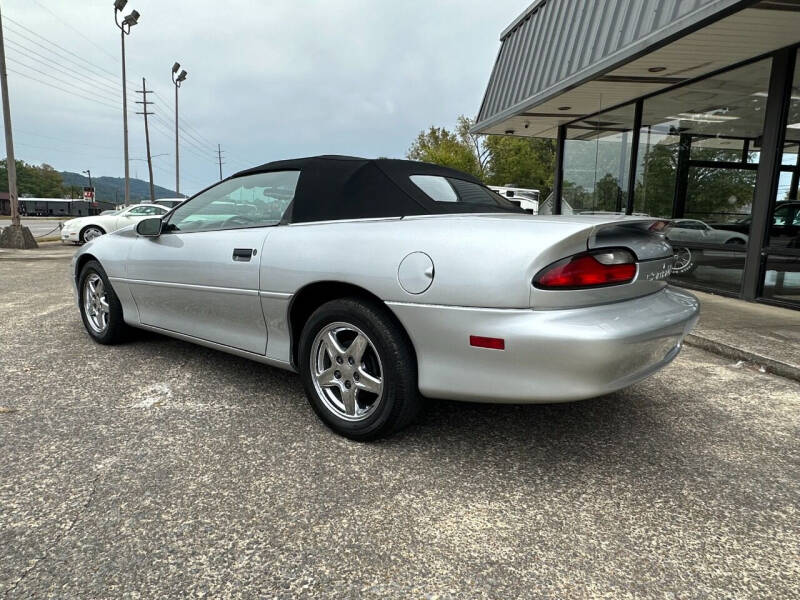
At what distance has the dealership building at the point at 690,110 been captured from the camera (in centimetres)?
613

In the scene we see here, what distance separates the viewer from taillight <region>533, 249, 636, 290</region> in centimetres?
215

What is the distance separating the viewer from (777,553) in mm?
1861

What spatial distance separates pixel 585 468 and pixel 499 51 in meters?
11.0

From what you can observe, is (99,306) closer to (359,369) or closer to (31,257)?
(359,369)

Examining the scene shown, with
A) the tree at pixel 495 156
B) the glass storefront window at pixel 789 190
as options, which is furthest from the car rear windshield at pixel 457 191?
the tree at pixel 495 156

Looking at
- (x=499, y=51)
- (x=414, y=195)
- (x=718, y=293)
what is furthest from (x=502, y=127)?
(x=414, y=195)

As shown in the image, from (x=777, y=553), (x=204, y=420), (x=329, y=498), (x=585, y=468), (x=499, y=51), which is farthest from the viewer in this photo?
(x=499, y=51)

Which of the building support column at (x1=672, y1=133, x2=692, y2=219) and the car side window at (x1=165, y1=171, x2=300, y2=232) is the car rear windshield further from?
the building support column at (x1=672, y1=133, x2=692, y2=219)

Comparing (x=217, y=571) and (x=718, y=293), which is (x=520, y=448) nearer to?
(x=217, y=571)

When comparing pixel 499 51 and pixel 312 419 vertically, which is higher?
pixel 499 51

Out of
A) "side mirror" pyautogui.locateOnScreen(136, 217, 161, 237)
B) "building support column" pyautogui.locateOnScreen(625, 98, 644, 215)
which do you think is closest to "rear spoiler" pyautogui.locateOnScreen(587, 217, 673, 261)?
"side mirror" pyautogui.locateOnScreen(136, 217, 161, 237)

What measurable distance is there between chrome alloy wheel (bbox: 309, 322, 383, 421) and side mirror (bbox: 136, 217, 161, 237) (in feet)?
5.59

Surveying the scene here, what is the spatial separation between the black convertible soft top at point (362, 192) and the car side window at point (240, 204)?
110mm

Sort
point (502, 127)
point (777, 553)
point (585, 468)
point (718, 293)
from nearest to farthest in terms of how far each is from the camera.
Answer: point (777, 553) → point (585, 468) → point (718, 293) → point (502, 127)
